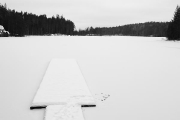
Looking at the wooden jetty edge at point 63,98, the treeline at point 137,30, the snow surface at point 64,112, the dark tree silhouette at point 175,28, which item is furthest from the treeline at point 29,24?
the snow surface at point 64,112

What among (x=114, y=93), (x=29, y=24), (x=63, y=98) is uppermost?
(x=29, y=24)

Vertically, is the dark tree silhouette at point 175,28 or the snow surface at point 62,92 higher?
the dark tree silhouette at point 175,28

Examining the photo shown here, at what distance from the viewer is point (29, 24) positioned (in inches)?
2308

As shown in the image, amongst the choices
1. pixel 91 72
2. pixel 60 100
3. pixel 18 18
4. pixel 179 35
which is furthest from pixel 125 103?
pixel 18 18

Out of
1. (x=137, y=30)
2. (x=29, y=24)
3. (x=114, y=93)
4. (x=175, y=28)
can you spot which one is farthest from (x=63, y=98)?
(x=137, y=30)

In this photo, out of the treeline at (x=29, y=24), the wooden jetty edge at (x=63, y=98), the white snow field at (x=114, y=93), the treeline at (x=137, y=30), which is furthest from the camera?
the treeline at (x=137, y=30)

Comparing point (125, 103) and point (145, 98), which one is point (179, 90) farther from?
point (125, 103)

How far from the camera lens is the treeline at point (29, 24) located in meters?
45.3

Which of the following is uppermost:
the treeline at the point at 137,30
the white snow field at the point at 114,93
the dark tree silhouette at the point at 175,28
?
the treeline at the point at 137,30

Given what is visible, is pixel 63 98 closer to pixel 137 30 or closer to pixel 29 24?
pixel 29 24

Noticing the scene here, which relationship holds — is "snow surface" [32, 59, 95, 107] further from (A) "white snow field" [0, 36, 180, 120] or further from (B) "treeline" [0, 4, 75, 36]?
(B) "treeline" [0, 4, 75, 36]

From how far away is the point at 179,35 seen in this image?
3328 cm

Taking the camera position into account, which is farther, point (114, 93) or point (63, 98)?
point (114, 93)

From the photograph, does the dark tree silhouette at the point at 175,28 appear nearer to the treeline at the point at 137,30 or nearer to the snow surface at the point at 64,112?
the snow surface at the point at 64,112
